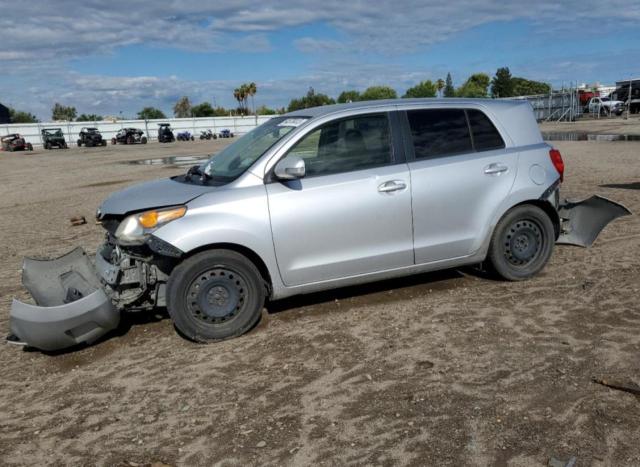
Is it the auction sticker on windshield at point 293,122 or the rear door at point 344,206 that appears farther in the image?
the auction sticker on windshield at point 293,122

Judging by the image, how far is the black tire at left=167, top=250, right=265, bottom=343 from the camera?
493 centimetres

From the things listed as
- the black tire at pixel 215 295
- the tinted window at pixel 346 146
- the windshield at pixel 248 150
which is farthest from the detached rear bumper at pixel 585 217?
the black tire at pixel 215 295

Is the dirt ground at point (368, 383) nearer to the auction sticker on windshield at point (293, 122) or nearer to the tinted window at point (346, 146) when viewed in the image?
the tinted window at point (346, 146)

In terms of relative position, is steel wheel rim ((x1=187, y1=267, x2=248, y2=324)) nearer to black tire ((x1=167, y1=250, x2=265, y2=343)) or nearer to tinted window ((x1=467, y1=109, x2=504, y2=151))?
black tire ((x1=167, y1=250, x2=265, y2=343))

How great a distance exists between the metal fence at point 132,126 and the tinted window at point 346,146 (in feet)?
211

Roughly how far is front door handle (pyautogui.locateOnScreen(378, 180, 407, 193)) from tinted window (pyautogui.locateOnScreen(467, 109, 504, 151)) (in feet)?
3.21

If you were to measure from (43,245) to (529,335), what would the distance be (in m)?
7.45

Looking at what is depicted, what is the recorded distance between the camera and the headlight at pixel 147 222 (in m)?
4.91

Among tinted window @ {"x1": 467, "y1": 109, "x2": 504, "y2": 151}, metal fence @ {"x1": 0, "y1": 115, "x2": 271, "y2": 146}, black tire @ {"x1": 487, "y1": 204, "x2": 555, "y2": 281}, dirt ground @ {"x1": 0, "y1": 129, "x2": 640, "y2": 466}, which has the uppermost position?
metal fence @ {"x1": 0, "y1": 115, "x2": 271, "y2": 146}

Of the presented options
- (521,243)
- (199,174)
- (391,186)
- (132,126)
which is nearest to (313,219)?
(391,186)

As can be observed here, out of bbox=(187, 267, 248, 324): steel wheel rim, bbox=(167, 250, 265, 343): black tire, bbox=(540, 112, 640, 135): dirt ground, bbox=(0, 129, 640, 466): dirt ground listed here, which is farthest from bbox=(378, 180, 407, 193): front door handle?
bbox=(540, 112, 640, 135): dirt ground

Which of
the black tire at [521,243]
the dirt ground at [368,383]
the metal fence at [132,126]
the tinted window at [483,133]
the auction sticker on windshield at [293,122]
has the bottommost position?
the dirt ground at [368,383]

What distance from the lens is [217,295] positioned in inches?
199

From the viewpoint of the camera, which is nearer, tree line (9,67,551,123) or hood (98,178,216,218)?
hood (98,178,216,218)
